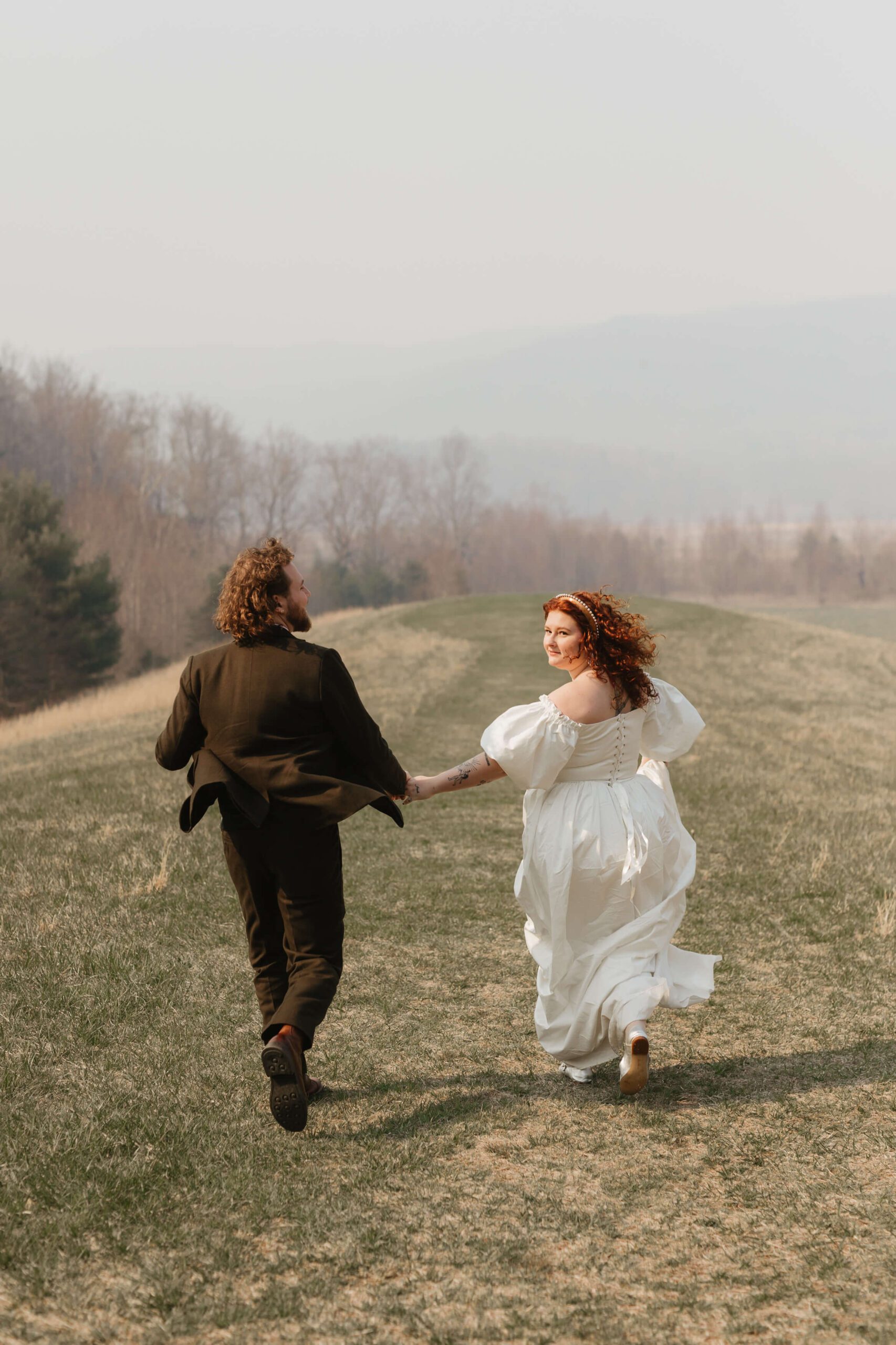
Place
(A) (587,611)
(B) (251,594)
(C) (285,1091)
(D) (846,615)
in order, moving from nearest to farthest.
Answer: (C) (285,1091) < (B) (251,594) < (A) (587,611) < (D) (846,615)

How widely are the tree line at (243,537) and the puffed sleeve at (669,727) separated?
22.4ft

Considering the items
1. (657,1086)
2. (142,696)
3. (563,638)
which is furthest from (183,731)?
(142,696)

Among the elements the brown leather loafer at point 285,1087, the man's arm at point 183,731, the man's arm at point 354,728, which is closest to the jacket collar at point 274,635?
the man's arm at point 354,728

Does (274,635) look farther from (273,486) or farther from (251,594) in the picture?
(273,486)

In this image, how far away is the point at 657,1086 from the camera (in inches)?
190

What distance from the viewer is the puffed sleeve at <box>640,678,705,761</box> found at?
4.95 m

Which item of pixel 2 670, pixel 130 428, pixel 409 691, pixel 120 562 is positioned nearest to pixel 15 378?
pixel 130 428

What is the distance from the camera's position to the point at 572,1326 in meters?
3.08

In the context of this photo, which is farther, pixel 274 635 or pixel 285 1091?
pixel 274 635

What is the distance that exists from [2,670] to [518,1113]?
35.0 meters

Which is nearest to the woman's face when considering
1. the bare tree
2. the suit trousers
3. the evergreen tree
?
the suit trousers

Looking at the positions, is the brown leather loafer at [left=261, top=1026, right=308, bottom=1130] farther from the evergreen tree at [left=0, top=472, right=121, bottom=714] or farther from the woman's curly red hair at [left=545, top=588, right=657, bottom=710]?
the evergreen tree at [left=0, top=472, right=121, bottom=714]

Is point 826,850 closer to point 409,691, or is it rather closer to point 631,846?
point 631,846

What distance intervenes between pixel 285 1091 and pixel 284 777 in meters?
1.17
